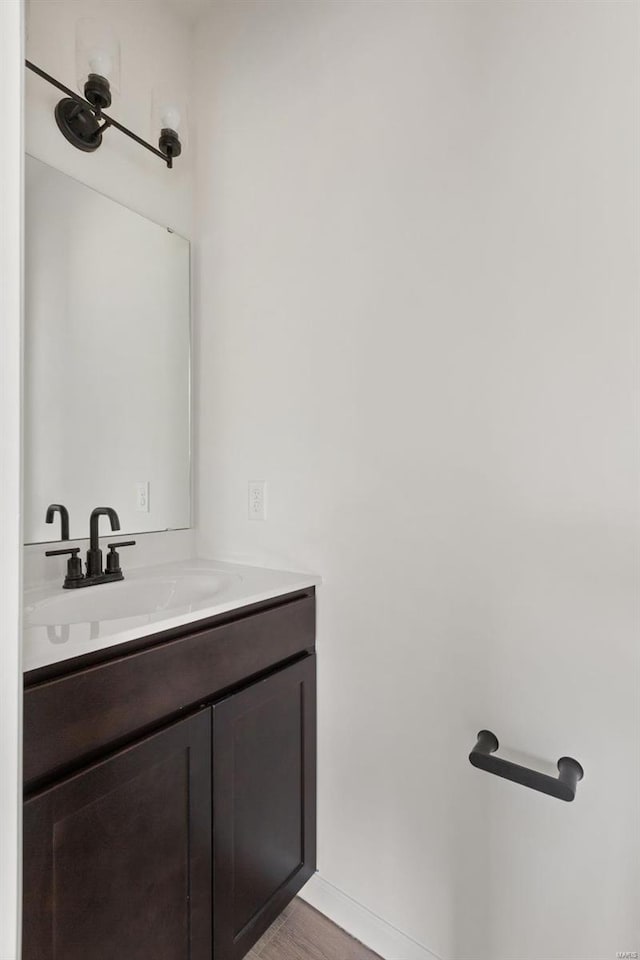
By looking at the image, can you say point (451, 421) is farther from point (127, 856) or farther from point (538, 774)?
point (127, 856)

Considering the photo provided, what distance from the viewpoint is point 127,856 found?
0.85 metres

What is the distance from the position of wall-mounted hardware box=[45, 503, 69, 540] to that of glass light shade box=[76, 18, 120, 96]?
112cm

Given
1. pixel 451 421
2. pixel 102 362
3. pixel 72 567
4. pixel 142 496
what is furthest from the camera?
pixel 142 496

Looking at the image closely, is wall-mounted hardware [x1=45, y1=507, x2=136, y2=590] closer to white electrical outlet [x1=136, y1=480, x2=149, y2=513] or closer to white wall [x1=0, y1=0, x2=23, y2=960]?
white electrical outlet [x1=136, y1=480, x2=149, y2=513]

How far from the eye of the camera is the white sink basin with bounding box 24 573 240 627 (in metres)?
1.08

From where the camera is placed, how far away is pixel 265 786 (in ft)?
3.74

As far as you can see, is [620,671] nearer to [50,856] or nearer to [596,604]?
[596,604]

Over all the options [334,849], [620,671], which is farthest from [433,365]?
[334,849]

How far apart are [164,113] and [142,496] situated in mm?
1182

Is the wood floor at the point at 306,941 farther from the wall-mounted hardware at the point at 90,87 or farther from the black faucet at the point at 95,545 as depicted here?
the wall-mounted hardware at the point at 90,87

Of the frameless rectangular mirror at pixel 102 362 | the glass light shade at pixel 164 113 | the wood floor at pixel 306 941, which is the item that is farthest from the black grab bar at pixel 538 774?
the glass light shade at pixel 164 113

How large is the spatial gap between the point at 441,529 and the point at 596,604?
1.11 ft

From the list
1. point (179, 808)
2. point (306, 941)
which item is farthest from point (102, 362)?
point (306, 941)

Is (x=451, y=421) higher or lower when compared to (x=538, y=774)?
higher
